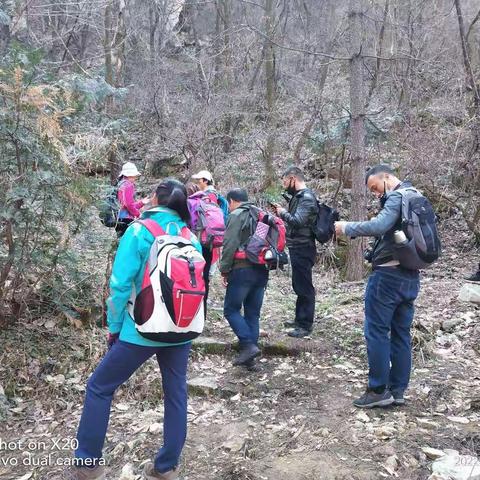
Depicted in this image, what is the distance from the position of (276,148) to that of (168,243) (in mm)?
14522

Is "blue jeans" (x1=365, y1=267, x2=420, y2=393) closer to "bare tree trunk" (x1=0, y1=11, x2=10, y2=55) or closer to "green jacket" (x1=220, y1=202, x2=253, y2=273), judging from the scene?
"green jacket" (x1=220, y1=202, x2=253, y2=273)

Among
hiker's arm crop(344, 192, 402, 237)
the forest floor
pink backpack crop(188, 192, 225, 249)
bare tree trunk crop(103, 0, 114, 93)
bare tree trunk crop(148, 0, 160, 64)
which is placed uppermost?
bare tree trunk crop(148, 0, 160, 64)

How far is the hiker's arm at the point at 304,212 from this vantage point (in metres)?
5.93

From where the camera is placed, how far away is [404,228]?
427cm

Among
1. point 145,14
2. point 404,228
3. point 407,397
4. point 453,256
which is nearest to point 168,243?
point 404,228

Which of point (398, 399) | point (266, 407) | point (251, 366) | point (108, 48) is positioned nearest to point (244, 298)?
point (251, 366)

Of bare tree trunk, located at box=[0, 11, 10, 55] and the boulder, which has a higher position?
bare tree trunk, located at box=[0, 11, 10, 55]

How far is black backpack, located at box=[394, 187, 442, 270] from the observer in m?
4.24

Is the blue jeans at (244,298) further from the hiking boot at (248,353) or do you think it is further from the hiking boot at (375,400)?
the hiking boot at (375,400)

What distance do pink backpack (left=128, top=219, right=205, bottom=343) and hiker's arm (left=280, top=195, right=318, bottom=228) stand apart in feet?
9.16

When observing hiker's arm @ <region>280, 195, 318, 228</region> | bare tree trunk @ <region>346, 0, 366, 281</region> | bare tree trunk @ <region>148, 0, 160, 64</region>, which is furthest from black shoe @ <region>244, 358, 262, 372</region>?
bare tree trunk @ <region>148, 0, 160, 64</region>

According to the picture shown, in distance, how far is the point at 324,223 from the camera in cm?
596

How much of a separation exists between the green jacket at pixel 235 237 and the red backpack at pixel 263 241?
1.3 inches

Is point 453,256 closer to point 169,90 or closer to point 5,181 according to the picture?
point 5,181
